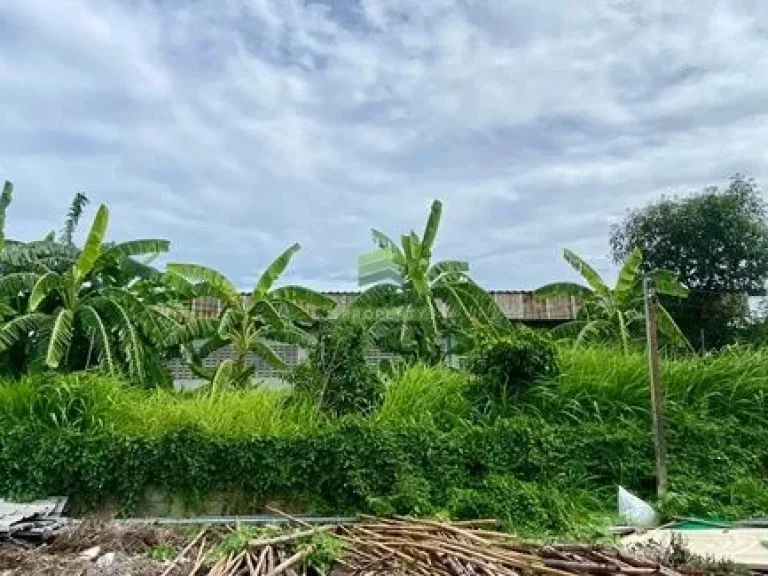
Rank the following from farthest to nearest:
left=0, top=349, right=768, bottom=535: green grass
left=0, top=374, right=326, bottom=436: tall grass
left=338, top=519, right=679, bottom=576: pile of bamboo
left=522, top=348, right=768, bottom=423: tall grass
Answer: left=522, top=348, right=768, bottom=423: tall grass → left=0, top=374, right=326, bottom=436: tall grass → left=0, top=349, right=768, bottom=535: green grass → left=338, top=519, right=679, bottom=576: pile of bamboo

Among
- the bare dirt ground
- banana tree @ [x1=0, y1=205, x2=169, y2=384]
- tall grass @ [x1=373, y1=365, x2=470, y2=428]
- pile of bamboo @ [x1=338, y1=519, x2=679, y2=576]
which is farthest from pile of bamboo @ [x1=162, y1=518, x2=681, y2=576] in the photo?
banana tree @ [x1=0, y1=205, x2=169, y2=384]

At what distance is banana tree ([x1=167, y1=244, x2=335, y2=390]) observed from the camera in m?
11.4

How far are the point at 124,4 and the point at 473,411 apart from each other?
17.9ft

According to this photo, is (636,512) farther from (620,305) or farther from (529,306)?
(529,306)

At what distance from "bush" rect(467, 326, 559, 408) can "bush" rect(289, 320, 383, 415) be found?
1.22 m

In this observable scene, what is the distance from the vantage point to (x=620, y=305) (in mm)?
12359

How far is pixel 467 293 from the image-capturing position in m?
12.1

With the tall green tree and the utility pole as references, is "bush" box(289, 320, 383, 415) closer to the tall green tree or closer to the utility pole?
the utility pole

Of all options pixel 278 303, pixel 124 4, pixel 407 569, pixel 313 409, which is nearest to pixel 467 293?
pixel 278 303

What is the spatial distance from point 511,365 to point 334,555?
4200 millimetres

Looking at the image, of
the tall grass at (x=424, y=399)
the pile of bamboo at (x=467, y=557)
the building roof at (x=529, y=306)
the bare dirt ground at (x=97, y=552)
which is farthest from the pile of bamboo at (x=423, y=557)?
the building roof at (x=529, y=306)

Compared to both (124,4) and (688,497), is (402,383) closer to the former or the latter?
(688,497)

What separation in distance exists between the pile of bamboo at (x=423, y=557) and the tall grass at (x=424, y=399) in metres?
2.67

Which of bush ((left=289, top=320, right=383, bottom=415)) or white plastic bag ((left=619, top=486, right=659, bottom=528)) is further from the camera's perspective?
bush ((left=289, top=320, right=383, bottom=415))
